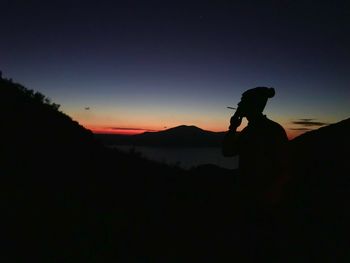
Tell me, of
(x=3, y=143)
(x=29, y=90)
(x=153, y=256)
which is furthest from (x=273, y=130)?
(x=29, y=90)

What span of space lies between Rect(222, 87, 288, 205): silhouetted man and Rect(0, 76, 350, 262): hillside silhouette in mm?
378

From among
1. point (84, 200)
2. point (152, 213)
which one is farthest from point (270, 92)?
point (84, 200)

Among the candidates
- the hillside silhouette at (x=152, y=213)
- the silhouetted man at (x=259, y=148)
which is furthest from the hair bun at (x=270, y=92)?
the hillside silhouette at (x=152, y=213)

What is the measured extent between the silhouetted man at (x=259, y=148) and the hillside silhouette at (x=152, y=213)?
0.38 m

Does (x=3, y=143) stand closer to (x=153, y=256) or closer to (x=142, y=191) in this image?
(x=142, y=191)

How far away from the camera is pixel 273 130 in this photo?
4.82m

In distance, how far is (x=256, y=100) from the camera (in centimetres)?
521

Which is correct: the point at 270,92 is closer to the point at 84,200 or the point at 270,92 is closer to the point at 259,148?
the point at 259,148

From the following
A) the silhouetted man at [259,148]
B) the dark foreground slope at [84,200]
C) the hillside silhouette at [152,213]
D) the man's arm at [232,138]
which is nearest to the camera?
the silhouetted man at [259,148]

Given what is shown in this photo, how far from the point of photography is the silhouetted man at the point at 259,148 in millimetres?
4778

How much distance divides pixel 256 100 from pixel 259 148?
801 mm

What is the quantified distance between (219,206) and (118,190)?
2.64 meters

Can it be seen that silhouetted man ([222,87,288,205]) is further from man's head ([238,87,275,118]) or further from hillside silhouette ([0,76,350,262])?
hillside silhouette ([0,76,350,262])

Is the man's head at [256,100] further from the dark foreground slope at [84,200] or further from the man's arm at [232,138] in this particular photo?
the dark foreground slope at [84,200]
